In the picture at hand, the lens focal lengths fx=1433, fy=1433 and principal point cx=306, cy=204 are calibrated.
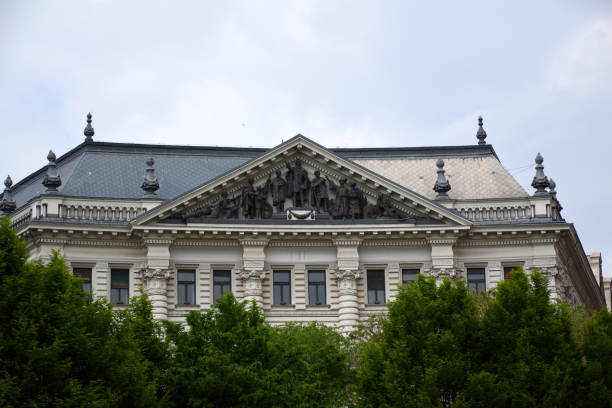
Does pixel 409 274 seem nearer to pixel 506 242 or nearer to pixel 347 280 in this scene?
pixel 347 280

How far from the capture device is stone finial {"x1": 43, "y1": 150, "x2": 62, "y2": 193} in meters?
72.7

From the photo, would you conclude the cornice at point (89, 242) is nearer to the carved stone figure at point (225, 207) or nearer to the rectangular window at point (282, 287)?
the carved stone figure at point (225, 207)

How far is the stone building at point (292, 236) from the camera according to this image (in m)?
72.0

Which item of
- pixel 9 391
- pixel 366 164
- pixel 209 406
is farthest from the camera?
pixel 366 164

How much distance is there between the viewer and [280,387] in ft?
193

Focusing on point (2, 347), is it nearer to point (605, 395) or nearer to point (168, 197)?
point (605, 395)

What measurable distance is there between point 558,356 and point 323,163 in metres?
22.5

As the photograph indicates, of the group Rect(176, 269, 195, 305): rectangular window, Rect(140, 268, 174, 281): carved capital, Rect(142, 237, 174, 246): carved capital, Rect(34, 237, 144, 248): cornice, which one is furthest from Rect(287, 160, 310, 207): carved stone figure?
Rect(34, 237, 144, 248): cornice

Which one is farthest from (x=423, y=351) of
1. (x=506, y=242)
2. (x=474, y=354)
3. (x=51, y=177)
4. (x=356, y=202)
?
(x=51, y=177)

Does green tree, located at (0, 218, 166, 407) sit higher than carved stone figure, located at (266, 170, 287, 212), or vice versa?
carved stone figure, located at (266, 170, 287, 212)

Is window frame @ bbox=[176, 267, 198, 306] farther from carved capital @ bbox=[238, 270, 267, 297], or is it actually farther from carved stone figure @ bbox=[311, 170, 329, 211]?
carved stone figure @ bbox=[311, 170, 329, 211]

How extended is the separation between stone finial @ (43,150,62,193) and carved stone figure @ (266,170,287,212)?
10.8m

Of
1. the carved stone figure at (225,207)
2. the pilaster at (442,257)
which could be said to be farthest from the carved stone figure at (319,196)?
the pilaster at (442,257)

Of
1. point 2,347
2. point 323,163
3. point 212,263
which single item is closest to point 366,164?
point 323,163
